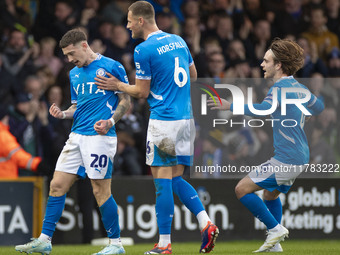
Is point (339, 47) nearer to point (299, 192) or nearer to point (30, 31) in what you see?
point (299, 192)

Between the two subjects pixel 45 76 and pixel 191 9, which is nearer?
pixel 45 76

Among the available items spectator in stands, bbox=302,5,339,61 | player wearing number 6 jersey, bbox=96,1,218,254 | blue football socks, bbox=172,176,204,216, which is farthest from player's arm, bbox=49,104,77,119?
spectator in stands, bbox=302,5,339,61

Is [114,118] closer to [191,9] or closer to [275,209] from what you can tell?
[275,209]

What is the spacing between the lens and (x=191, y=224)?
11.4 meters

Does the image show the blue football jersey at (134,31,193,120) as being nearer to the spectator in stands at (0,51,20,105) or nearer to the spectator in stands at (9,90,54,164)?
the spectator in stands at (9,90,54,164)

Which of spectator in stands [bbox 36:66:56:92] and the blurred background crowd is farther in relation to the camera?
spectator in stands [bbox 36:66:56:92]

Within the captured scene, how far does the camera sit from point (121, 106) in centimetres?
790

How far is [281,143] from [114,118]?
1.77 metres

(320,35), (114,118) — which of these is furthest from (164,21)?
(114,118)

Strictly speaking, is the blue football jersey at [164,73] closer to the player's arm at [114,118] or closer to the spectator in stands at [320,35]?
the player's arm at [114,118]

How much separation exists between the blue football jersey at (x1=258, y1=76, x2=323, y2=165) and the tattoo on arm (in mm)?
1509

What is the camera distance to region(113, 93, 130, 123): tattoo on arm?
7832 millimetres

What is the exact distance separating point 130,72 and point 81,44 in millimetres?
5124

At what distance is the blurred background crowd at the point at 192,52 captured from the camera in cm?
1173
